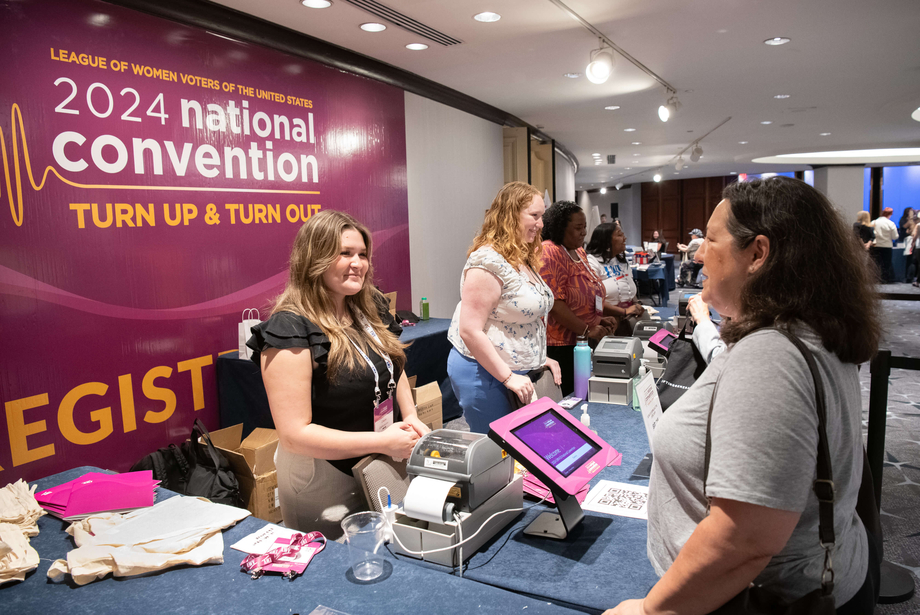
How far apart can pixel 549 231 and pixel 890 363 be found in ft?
6.46

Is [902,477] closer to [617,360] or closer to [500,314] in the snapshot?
[617,360]

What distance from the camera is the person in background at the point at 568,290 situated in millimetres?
3176

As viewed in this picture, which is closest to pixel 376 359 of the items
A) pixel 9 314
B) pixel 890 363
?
pixel 890 363

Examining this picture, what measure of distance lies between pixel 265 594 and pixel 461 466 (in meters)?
0.48

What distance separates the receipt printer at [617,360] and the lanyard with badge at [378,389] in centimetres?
107

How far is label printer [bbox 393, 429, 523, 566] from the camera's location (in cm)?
132

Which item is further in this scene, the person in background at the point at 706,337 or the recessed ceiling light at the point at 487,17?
the recessed ceiling light at the point at 487,17

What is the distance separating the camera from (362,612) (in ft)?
3.79

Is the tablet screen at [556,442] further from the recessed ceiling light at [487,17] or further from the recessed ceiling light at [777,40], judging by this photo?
the recessed ceiling light at [777,40]

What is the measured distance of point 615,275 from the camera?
485 centimetres

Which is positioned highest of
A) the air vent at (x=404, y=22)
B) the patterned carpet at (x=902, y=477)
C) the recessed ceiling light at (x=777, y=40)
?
the recessed ceiling light at (x=777, y=40)

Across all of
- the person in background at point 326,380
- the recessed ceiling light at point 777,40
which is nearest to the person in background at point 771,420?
Answer: the person in background at point 326,380

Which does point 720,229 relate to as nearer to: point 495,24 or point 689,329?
point 689,329

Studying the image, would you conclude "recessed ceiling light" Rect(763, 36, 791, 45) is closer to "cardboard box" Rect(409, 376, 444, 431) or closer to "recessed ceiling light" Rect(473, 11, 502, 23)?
"recessed ceiling light" Rect(473, 11, 502, 23)
